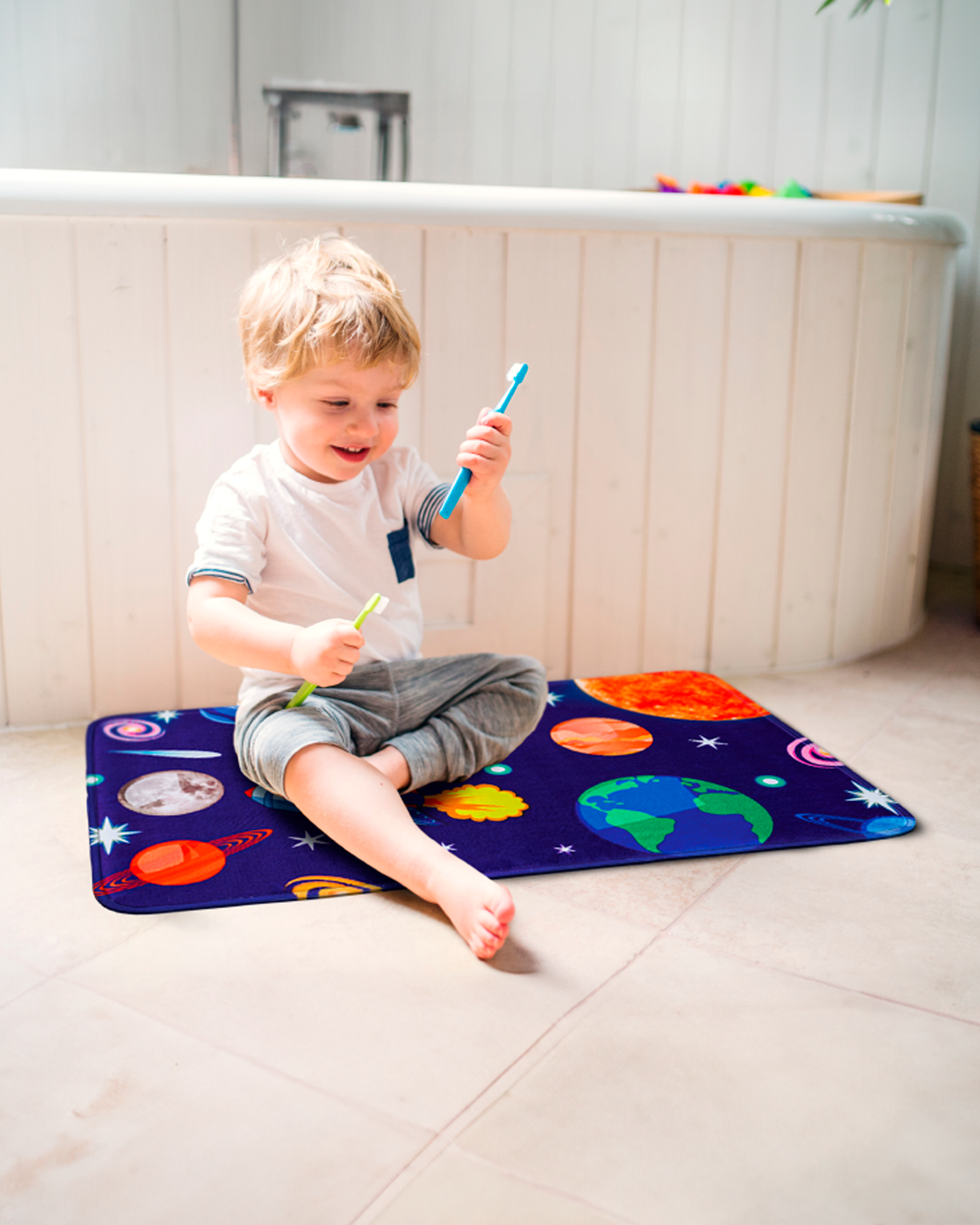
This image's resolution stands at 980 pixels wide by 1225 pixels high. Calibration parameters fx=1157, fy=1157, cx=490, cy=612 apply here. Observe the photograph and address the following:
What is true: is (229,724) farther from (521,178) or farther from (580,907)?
(521,178)

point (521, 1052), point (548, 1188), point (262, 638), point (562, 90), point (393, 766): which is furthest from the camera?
point (562, 90)

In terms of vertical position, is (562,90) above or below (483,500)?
above

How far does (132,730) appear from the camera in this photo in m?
1.23

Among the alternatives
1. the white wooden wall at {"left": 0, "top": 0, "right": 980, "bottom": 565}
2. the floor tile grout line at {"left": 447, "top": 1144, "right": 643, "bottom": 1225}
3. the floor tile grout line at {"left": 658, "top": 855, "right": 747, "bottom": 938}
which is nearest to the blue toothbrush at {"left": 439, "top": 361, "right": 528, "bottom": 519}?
the floor tile grout line at {"left": 658, "top": 855, "right": 747, "bottom": 938}

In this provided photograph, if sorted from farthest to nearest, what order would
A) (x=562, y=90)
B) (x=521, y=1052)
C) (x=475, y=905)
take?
(x=562, y=90), (x=475, y=905), (x=521, y=1052)

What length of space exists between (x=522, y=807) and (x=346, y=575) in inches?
10.8

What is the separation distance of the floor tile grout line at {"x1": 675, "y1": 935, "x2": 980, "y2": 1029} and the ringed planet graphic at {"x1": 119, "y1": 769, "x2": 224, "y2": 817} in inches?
17.8

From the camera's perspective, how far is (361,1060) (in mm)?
697

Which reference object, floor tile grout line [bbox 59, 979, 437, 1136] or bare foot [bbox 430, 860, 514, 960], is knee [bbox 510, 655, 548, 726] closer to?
bare foot [bbox 430, 860, 514, 960]

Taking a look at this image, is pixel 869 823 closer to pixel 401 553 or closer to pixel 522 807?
pixel 522 807

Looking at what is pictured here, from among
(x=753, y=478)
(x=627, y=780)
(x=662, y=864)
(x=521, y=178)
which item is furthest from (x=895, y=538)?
(x=521, y=178)

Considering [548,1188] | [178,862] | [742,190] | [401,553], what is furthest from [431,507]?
[742,190]

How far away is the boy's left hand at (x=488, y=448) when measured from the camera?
38.9 inches

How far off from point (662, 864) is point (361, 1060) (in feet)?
1.14
